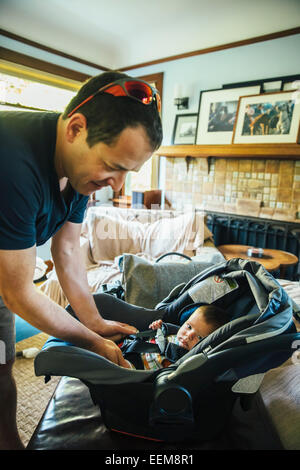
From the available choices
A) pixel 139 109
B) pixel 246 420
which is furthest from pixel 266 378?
pixel 139 109

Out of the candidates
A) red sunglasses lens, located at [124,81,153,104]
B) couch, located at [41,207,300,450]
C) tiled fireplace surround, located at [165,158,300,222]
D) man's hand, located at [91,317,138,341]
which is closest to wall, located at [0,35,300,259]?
tiled fireplace surround, located at [165,158,300,222]

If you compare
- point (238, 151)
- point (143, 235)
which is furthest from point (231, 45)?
point (143, 235)


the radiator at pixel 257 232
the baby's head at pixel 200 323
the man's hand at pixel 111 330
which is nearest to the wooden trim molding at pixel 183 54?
the radiator at pixel 257 232

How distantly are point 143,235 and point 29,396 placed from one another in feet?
5.39

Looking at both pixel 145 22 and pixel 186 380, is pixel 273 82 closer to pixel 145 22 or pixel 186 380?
pixel 145 22

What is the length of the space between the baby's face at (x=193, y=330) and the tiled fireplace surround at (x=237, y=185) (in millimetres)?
2264

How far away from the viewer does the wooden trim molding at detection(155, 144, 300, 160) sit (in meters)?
2.81

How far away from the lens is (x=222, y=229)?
11.6ft

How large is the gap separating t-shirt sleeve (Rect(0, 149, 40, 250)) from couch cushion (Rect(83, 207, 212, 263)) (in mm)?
2025

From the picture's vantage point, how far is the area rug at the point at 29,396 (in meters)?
1.45

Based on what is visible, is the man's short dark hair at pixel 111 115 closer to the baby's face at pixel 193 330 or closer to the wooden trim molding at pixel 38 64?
the baby's face at pixel 193 330

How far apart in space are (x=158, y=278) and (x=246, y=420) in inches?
37.2

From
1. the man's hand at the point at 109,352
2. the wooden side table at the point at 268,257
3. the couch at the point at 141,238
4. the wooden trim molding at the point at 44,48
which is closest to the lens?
the man's hand at the point at 109,352
